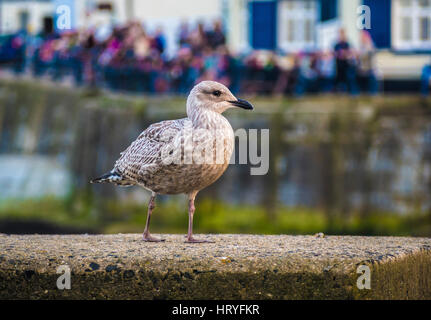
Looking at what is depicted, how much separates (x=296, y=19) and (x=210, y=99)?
1879 cm

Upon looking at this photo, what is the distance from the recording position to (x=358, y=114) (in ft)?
61.6

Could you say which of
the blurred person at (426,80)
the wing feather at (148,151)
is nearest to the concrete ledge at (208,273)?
the wing feather at (148,151)

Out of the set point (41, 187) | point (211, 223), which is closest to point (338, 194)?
point (211, 223)

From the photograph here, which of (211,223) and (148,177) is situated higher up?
(148,177)

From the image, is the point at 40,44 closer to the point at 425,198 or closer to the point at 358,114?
the point at 358,114

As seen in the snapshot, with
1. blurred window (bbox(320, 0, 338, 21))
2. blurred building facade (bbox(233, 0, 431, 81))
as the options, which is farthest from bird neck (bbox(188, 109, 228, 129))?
blurred window (bbox(320, 0, 338, 21))

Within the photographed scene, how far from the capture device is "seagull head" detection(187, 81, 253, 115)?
616cm

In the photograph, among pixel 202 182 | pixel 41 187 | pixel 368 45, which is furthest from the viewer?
pixel 41 187

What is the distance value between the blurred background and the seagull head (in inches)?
411

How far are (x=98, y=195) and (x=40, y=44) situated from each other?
5.41 meters

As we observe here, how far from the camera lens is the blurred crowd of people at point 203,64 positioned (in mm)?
18594

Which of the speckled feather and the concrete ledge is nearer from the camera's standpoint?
the concrete ledge

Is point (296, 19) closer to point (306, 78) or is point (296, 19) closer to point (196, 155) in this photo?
point (306, 78)

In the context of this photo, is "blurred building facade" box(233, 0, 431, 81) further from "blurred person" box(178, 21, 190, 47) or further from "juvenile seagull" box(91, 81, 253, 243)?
"juvenile seagull" box(91, 81, 253, 243)
